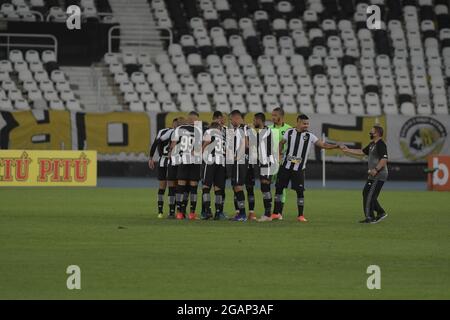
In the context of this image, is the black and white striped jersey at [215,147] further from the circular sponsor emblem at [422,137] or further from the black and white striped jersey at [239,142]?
the circular sponsor emblem at [422,137]

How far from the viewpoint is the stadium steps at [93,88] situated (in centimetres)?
4328

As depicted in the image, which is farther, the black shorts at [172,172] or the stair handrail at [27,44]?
the stair handrail at [27,44]

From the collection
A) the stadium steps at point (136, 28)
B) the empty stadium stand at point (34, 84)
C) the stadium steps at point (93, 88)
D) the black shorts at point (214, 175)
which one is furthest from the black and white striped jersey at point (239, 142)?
the stadium steps at point (136, 28)

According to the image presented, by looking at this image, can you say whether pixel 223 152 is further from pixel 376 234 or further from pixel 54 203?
pixel 54 203

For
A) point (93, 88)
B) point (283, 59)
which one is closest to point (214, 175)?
point (93, 88)

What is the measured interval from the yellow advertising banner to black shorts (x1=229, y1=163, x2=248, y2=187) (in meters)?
14.7

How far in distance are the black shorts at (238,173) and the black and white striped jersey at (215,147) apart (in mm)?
274

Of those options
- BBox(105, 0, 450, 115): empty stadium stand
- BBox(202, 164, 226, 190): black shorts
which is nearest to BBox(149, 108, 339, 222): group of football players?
BBox(202, 164, 226, 190): black shorts

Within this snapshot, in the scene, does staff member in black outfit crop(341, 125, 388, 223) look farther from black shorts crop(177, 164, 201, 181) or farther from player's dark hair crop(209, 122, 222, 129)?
black shorts crop(177, 164, 201, 181)

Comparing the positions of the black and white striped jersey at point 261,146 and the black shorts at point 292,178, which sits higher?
the black and white striped jersey at point 261,146

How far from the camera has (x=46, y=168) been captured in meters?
36.8

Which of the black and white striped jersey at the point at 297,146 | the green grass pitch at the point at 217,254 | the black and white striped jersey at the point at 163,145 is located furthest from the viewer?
the black and white striped jersey at the point at 163,145

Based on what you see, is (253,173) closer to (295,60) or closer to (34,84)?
(34,84)
